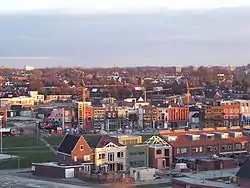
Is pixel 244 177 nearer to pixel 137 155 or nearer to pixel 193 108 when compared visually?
pixel 137 155

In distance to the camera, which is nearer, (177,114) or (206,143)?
(206,143)

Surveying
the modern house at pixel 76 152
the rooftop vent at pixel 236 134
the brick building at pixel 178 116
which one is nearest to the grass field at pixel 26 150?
the modern house at pixel 76 152

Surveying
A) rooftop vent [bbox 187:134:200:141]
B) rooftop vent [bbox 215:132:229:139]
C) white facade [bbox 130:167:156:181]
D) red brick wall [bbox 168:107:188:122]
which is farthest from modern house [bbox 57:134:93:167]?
red brick wall [bbox 168:107:188:122]

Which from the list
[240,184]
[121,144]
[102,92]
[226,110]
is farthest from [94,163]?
[102,92]

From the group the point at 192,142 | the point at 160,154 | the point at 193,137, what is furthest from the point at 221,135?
the point at 160,154

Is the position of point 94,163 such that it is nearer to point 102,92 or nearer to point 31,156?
point 31,156

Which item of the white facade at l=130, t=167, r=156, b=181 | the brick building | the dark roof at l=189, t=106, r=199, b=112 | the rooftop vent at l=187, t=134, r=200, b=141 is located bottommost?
the white facade at l=130, t=167, r=156, b=181

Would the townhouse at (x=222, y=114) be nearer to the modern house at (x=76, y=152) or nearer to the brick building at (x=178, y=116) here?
the brick building at (x=178, y=116)

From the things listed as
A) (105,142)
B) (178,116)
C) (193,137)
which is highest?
(178,116)

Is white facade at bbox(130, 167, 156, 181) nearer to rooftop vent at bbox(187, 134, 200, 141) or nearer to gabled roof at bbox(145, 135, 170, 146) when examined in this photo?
gabled roof at bbox(145, 135, 170, 146)
